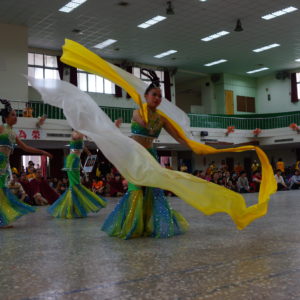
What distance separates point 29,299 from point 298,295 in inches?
44.4

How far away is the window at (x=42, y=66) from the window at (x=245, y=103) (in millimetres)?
10779

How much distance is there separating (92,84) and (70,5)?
618 centimetres

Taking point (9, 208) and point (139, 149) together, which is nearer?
point (139, 149)

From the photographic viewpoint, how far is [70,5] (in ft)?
45.2

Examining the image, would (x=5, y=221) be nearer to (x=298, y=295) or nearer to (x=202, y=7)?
(x=298, y=295)

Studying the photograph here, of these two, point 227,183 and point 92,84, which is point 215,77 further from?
point 227,183

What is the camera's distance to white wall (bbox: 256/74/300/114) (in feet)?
76.5

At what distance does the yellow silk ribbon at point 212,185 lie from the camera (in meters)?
2.96

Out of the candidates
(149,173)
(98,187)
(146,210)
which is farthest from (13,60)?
(149,173)

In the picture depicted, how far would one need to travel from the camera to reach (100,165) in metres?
17.1

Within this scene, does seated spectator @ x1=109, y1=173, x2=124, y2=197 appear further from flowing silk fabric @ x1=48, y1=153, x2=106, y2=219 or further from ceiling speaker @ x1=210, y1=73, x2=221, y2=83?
ceiling speaker @ x1=210, y1=73, x2=221, y2=83

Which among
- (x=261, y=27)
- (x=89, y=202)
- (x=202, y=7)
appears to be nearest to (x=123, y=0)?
(x=202, y=7)

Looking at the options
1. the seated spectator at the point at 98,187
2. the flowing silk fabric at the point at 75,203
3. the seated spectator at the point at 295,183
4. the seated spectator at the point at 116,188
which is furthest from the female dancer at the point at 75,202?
the seated spectator at the point at 295,183

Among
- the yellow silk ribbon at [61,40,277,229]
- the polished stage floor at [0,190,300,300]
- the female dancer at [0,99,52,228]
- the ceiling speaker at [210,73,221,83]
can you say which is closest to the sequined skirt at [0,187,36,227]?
the female dancer at [0,99,52,228]
